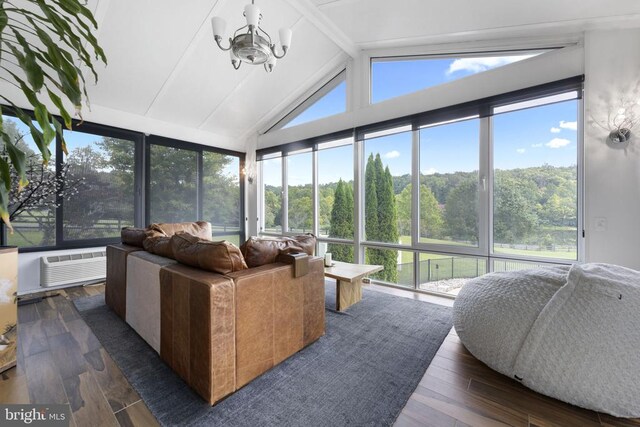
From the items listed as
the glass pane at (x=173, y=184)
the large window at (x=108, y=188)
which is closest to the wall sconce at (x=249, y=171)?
the large window at (x=108, y=188)

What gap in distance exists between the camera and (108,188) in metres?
4.11

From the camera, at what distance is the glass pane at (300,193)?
5047mm

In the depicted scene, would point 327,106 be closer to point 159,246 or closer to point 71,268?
point 159,246

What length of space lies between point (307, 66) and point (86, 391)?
4.54 metres

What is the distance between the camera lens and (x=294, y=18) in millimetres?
3453

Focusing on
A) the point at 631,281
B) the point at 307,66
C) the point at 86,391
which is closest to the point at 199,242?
the point at 86,391

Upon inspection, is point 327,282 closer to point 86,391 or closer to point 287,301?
point 287,301

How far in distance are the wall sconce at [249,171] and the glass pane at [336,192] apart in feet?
5.48

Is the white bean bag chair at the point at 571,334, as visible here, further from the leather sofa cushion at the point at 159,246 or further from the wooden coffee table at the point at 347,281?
the leather sofa cushion at the point at 159,246

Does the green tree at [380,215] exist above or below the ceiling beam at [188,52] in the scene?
below

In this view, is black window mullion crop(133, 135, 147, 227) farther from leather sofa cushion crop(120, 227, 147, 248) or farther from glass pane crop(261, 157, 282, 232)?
glass pane crop(261, 157, 282, 232)

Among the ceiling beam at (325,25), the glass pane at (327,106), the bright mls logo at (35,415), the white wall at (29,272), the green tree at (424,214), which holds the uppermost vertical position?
the ceiling beam at (325,25)

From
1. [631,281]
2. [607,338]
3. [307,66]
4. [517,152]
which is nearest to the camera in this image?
[607,338]

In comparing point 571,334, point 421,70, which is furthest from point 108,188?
point 571,334
